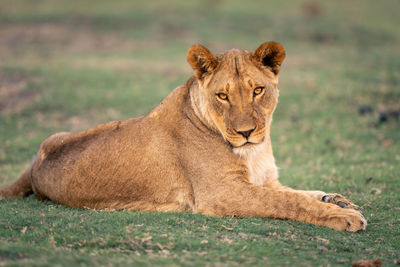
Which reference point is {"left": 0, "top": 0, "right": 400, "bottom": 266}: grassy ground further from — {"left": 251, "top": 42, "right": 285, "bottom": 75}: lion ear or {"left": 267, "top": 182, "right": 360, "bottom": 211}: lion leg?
{"left": 251, "top": 42, "right": 285, "bottom": 75}: lion ear

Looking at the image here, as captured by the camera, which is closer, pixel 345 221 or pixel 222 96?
pixel 345 221

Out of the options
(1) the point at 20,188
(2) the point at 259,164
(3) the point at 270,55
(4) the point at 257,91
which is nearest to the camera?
(4) the point at 257,91

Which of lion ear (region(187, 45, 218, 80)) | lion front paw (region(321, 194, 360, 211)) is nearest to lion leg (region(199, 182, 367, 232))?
lion front paw (region(321, 194, 360, 211))

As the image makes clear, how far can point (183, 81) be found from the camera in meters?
15.9

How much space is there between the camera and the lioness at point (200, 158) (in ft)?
16.9

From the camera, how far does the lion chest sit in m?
5.35

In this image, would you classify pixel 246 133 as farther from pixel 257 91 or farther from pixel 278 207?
pixel 278 207

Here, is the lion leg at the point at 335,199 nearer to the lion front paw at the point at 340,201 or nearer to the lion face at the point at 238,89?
→ the lion front paw at the point at 340,201

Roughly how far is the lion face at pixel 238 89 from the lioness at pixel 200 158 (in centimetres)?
1

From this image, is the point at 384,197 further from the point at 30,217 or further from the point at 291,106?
the point at 291,106

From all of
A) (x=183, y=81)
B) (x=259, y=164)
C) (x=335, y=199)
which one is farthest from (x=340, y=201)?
(x=183, y=81)

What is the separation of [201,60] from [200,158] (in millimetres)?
1122

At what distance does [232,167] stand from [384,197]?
2619 millimetres

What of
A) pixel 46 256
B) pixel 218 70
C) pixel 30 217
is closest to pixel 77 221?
pixel 30 217
